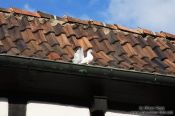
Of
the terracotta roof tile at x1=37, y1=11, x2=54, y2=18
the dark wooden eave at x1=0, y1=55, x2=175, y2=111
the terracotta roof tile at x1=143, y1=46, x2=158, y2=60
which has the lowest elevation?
the dark wooden eave at x1=0, y1=55, x2=175, y2=111

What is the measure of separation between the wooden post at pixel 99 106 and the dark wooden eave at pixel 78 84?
8cm

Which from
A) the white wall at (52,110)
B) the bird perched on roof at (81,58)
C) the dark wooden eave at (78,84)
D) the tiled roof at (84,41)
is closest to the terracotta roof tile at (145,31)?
the tiled roof at (84,41)

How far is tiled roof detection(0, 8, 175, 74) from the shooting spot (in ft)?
23.2

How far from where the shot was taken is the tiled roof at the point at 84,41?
707 centimetres

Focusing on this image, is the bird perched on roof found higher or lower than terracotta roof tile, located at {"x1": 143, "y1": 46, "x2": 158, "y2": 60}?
lower

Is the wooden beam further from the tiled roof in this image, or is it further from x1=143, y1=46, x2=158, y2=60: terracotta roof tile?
x1=143, y1=46, x2=158, y2=60: terracotta roof tile

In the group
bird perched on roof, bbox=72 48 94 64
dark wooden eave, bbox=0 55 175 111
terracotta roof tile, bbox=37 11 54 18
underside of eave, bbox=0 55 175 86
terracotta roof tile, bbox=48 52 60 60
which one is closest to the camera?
underside of eave, bbox=0 55 175 86

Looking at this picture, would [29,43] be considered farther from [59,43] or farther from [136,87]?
[136,87]

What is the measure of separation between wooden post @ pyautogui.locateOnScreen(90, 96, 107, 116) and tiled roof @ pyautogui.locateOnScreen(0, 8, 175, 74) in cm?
49

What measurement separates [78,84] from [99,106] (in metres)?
0.42

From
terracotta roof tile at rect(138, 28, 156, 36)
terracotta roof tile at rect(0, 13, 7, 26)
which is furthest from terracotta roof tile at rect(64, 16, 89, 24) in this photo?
terracotta roof tile at rect(0, 13, 7, 26)

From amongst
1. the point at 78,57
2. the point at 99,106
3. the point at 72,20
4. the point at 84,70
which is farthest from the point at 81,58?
the point at 72,20

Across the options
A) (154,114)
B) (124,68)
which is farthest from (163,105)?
(124,68)

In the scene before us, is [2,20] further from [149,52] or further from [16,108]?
[149,52]
